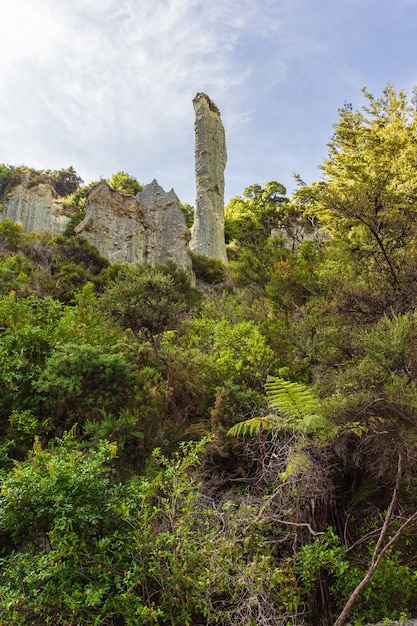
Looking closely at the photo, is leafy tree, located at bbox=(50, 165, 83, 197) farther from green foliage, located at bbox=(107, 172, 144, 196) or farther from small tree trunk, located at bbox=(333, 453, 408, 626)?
small tree trunk, located at bbox=(333, 453, 408, 626)

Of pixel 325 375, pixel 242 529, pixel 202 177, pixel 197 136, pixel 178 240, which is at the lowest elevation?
pixel 242 529

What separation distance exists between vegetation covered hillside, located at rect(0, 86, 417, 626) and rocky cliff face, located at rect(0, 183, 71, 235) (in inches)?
914

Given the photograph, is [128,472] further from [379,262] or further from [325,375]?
[379,262]

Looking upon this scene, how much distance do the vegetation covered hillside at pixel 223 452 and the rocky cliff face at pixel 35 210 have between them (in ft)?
76.2


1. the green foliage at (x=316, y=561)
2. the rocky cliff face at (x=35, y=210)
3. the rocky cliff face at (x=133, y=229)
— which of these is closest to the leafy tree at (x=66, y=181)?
the rocky cliff face at (x=35, y=210)

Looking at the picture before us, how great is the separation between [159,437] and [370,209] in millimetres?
4438

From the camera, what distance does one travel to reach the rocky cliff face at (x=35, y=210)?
3006cm

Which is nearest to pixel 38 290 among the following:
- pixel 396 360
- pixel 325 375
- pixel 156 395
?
pixel 156 395

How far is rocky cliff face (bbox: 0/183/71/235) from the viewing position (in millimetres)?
30062

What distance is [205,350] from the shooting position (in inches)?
384

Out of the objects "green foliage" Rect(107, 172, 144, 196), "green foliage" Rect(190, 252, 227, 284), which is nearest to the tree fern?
"green foliage" Rect(190, 252, 227, 284)

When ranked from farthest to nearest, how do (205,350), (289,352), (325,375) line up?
1. (205,350)
2. (289,352)
3. (325,375)

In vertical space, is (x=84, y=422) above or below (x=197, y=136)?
below

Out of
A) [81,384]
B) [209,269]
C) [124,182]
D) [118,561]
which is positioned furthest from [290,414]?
[124,182]
